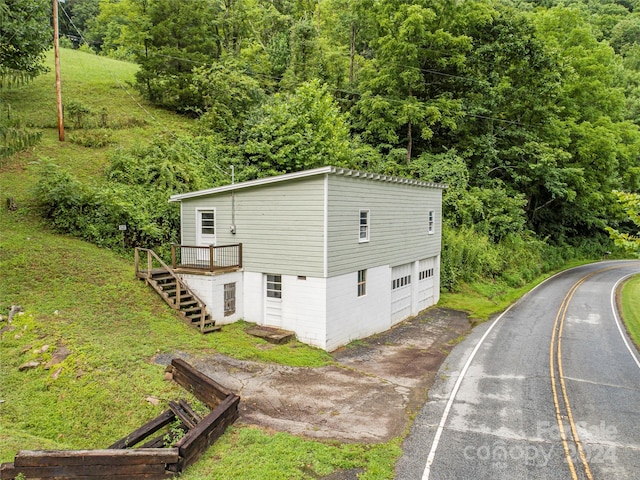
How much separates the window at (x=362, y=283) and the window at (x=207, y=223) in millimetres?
5931

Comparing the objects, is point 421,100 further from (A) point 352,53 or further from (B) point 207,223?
(B) point 207,223

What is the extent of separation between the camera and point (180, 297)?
575 inches

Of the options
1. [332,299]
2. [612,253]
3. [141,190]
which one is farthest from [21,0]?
[612,253]

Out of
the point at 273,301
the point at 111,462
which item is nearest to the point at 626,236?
the point at 273,301

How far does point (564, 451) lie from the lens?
8.13 meters

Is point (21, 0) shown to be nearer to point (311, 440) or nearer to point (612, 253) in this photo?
point (311, 440)

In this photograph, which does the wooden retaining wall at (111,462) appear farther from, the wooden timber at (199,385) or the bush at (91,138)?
the bush at (91,138)

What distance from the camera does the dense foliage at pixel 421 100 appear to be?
26016mm

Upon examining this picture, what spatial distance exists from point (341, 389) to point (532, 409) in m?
4.44

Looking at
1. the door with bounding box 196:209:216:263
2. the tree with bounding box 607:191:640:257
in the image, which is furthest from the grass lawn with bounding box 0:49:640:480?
the tree with bounding box 607:191:640:257

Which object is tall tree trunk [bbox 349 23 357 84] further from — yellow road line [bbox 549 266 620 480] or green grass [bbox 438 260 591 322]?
yellow road line [bbox 549 266 620 480]

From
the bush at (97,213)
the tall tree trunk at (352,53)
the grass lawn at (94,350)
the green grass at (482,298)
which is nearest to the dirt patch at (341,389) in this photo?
the grass lawn at (94,350)

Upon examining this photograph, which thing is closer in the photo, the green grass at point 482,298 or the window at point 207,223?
the window at point 207,223

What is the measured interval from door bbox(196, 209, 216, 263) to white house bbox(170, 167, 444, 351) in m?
0.04
